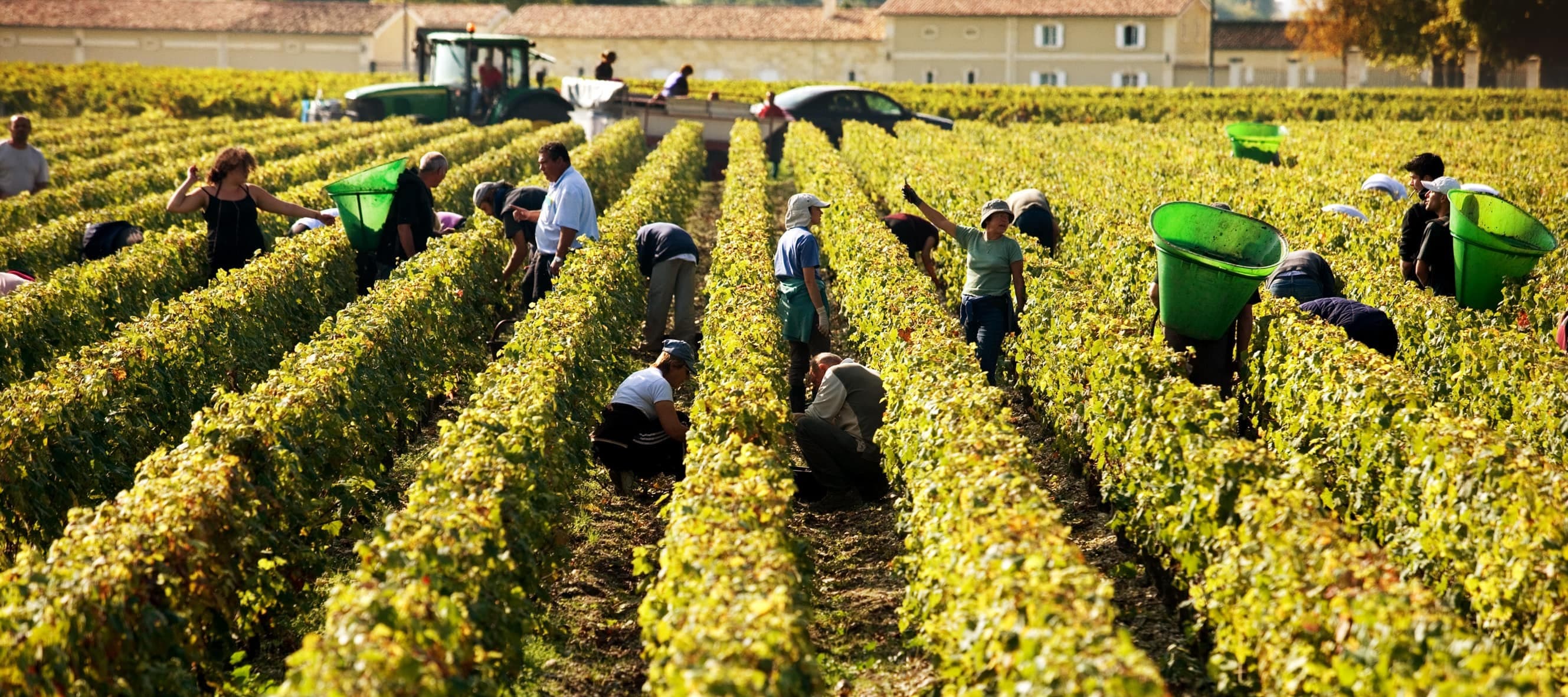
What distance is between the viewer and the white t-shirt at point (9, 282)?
10617 mm

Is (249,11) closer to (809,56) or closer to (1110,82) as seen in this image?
(809,56)

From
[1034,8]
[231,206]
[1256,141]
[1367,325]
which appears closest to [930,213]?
[1367,325]

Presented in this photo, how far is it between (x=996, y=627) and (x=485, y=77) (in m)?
26.6

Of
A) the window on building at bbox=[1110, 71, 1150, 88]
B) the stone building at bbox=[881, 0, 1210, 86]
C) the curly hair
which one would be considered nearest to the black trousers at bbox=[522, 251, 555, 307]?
the curly hair

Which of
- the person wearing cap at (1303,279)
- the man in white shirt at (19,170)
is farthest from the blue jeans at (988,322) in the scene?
the man in white shirt at (19,170)

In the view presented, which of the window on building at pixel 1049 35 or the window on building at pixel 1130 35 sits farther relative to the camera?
the window on building at pixel 1049 35

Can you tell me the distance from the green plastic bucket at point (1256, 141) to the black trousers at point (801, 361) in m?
13.9

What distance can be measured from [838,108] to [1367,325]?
894 inches

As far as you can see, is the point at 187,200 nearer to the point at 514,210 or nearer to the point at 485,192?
the point at 514,210

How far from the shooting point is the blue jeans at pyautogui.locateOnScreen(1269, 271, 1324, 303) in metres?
9.98

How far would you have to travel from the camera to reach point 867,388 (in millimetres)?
8617

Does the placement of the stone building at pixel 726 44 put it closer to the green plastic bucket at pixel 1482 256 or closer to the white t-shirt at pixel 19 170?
the white t-shirt at pixel 19 170

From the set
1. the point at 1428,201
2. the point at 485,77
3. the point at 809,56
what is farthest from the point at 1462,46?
the point at 1428,201

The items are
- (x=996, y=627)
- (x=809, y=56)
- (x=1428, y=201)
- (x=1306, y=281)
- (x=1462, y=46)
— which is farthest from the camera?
(x=809, y=56)
